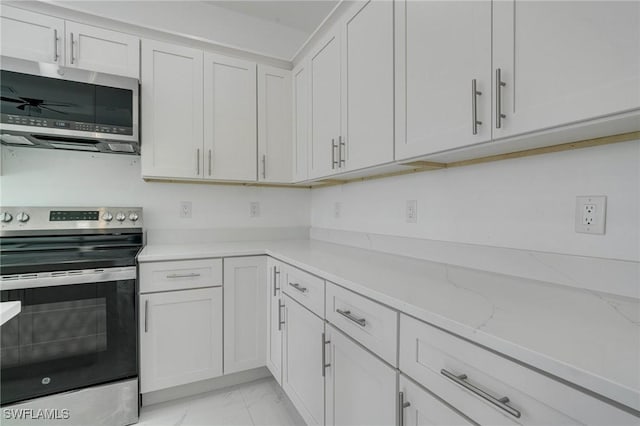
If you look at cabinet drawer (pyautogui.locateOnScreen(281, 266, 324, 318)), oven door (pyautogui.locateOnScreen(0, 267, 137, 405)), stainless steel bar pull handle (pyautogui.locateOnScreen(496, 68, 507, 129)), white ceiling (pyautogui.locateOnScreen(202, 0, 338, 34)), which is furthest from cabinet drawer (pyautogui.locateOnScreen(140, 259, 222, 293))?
white ceiling (pyautogui.locateOnScreen(202, 0, 338, 34))

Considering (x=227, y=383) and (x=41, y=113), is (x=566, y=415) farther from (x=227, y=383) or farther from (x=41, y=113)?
(x=41, y=113)

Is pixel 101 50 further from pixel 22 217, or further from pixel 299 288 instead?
pixel 299 288

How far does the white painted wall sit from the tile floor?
95.2 inches

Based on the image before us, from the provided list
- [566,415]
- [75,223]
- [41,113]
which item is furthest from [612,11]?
[75,223]

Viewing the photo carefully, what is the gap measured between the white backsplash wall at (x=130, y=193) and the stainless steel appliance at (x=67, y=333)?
22cm

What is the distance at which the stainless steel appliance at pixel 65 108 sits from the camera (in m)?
1.61

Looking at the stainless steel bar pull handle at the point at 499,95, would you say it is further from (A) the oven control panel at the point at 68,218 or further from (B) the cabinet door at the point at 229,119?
(A) the oven control panel at the point at 68,218

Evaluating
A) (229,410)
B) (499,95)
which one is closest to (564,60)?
(499,95)

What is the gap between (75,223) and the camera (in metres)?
1.97

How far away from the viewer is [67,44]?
178 centimetres

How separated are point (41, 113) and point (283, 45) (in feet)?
6.28

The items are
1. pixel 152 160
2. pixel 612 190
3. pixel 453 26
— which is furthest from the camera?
pixel 152 160

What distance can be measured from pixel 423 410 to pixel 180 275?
1539 millimetres

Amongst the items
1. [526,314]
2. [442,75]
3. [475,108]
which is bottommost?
[526,314]
